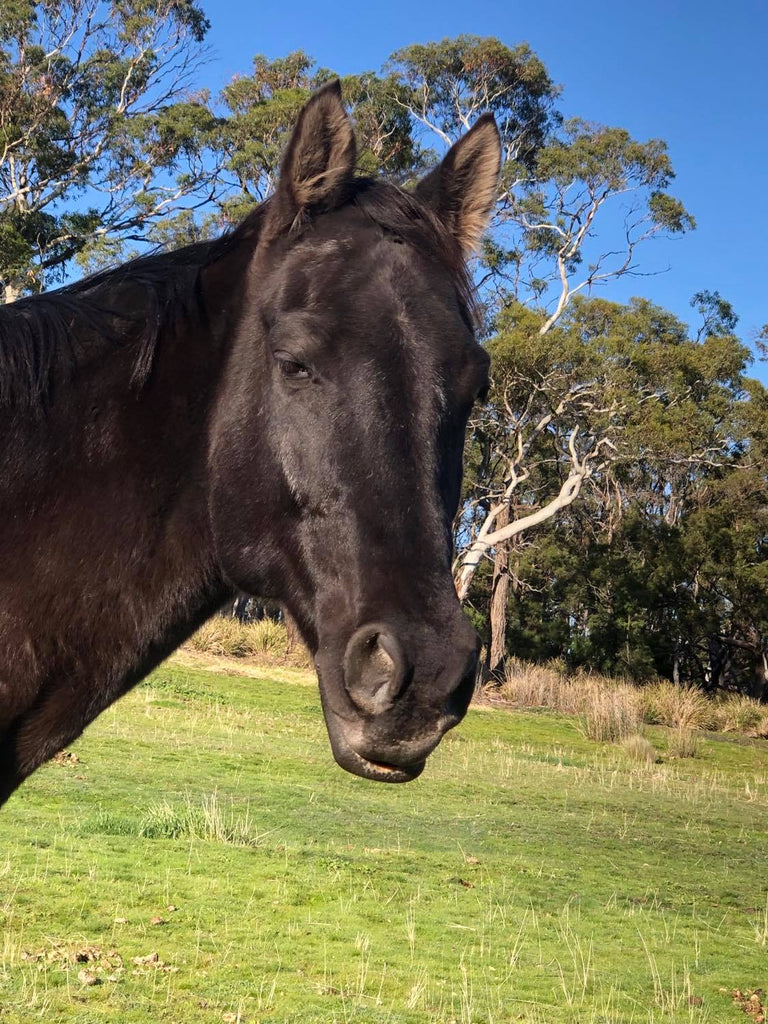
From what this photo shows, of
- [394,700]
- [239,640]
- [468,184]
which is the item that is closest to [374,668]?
[394,700]

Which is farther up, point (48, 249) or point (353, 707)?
point (48, 249)

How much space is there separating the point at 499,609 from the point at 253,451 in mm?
31559

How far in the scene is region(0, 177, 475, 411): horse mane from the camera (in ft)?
8.42

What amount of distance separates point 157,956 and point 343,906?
1.73 m

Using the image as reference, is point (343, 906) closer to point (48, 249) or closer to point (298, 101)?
point (48, 249)

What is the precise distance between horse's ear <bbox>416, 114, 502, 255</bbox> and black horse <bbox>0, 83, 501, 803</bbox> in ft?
0.92

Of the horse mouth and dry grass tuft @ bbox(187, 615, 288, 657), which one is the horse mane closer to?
the horse mouth

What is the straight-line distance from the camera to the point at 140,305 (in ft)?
9.11

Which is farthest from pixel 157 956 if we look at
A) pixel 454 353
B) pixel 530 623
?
pixel 530 623

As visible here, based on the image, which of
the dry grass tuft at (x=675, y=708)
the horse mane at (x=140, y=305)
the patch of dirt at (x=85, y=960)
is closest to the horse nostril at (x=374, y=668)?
the horse mane at (x=140, y=305)

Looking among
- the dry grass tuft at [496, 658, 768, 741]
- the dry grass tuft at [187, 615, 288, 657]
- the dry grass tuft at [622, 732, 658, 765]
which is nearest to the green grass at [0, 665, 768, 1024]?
the dry grass tuft at [622, 732, 658, 765]

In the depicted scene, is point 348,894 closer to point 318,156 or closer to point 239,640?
point 318,156

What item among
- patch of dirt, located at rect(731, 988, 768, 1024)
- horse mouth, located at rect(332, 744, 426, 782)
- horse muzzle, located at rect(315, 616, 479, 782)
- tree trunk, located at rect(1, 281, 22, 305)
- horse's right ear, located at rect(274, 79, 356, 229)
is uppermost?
tree trunk, located at rect(1, 281, 22, 305)

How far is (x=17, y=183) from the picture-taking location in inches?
1195
